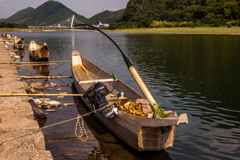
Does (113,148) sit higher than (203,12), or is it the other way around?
(203,12)

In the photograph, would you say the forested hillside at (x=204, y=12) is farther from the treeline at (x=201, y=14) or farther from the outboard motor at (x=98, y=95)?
the outboard motor at (x=98, y=95)

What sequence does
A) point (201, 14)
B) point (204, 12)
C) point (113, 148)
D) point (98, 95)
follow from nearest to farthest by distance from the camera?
point (113, 148)
point (98, 95)
point (204, 12)
point (201, 14)

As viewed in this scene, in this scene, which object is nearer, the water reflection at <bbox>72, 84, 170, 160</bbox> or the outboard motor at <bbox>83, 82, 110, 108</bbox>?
the water reflection at <bbox>72, 84, 170, 160</bbox>

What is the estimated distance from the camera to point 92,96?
27.8ft

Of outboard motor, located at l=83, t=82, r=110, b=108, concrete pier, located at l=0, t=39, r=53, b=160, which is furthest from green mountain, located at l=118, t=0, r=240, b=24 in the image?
concrete pier, located at l=0, t=39, r=53, b=160

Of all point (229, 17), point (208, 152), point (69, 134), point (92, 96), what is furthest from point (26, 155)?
point (229, 17)

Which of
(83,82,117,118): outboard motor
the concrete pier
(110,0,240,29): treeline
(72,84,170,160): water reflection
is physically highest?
(110,0,240,29): treeline

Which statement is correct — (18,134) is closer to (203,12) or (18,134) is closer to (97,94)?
(97,94)

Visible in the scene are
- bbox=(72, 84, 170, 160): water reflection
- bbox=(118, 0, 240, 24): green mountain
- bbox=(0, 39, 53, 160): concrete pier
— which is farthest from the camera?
bbox=(118, 0, 240, 24): green mountain

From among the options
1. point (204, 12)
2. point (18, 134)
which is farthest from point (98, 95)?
point (204, 12)

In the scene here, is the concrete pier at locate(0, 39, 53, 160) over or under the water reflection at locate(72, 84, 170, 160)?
over

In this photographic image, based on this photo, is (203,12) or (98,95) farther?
(203,12)

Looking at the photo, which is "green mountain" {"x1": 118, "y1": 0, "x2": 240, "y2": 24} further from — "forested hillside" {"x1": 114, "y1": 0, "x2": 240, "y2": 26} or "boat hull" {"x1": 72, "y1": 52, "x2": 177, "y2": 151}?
"boat hull" {"x1": 72, "y1": 52, "x2": 177, "y2": 151}

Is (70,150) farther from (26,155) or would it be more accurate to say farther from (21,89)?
(21,89)
